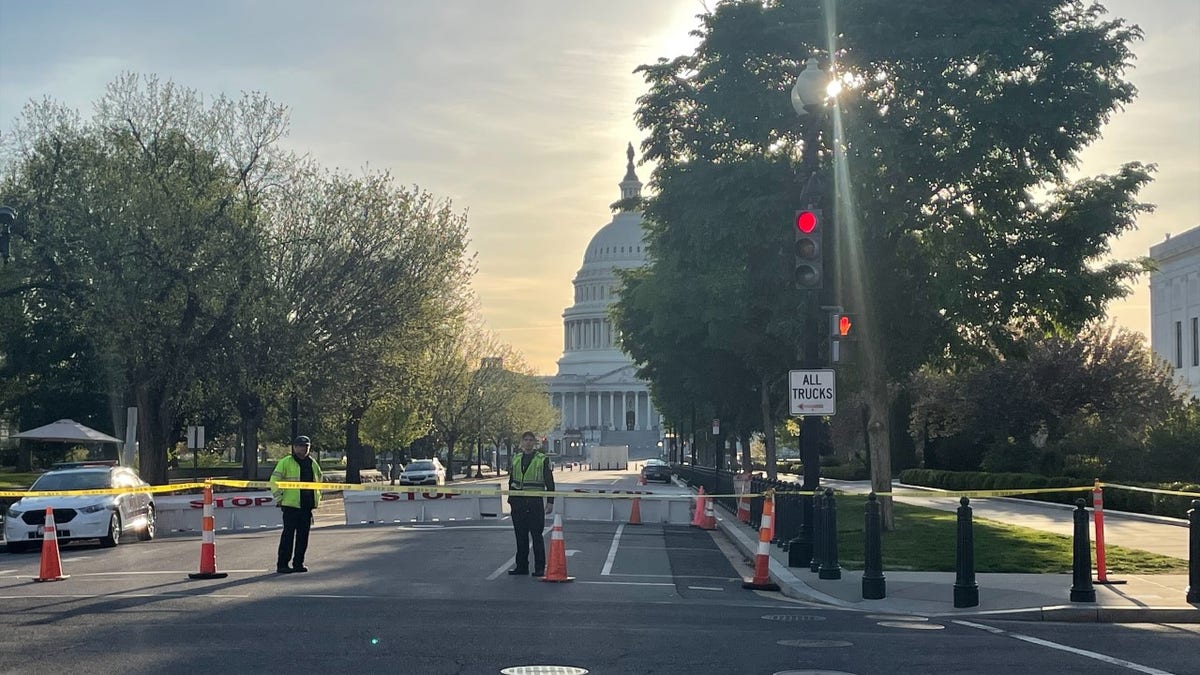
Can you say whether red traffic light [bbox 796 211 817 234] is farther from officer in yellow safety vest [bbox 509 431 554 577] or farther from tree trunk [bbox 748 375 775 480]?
tree trunk [bbox 748 375 775 480]

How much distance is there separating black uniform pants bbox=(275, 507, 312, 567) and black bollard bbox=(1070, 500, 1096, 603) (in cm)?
933

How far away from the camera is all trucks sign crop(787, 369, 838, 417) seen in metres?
19.3

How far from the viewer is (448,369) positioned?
79250 mm

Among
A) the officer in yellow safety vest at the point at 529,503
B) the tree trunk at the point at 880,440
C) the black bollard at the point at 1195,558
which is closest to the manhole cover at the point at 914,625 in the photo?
the black bollard at the point at 1195,558

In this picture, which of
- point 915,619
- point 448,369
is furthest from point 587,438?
point 915,619

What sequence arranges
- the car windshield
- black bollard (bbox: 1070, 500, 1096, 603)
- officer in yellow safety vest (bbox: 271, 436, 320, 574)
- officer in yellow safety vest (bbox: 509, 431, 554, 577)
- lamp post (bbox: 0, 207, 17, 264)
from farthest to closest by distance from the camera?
lamp post (bbox: 0, 207, 17, 264) → the car windshield → officer in yellow safety vest (bbox: 509, 431, 554, 577) → officer in yellow safety vest (bbox: 271, 436, 320, 574) → black bollard (bbox: 1070, 500, 1096, 603)

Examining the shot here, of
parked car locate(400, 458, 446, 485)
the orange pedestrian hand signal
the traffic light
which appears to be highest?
the traffic light

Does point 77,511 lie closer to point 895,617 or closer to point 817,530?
point 817,530

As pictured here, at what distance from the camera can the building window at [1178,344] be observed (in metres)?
82.1

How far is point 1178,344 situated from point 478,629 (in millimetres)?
77511

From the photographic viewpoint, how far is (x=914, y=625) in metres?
14.1

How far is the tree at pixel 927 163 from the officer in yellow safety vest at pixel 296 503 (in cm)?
1096

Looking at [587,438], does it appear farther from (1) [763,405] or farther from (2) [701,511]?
(2) [701,511]

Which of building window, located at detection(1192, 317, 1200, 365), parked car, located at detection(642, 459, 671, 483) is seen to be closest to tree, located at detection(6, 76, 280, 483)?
parked car, located at detection(642, 459, 671, 483)
